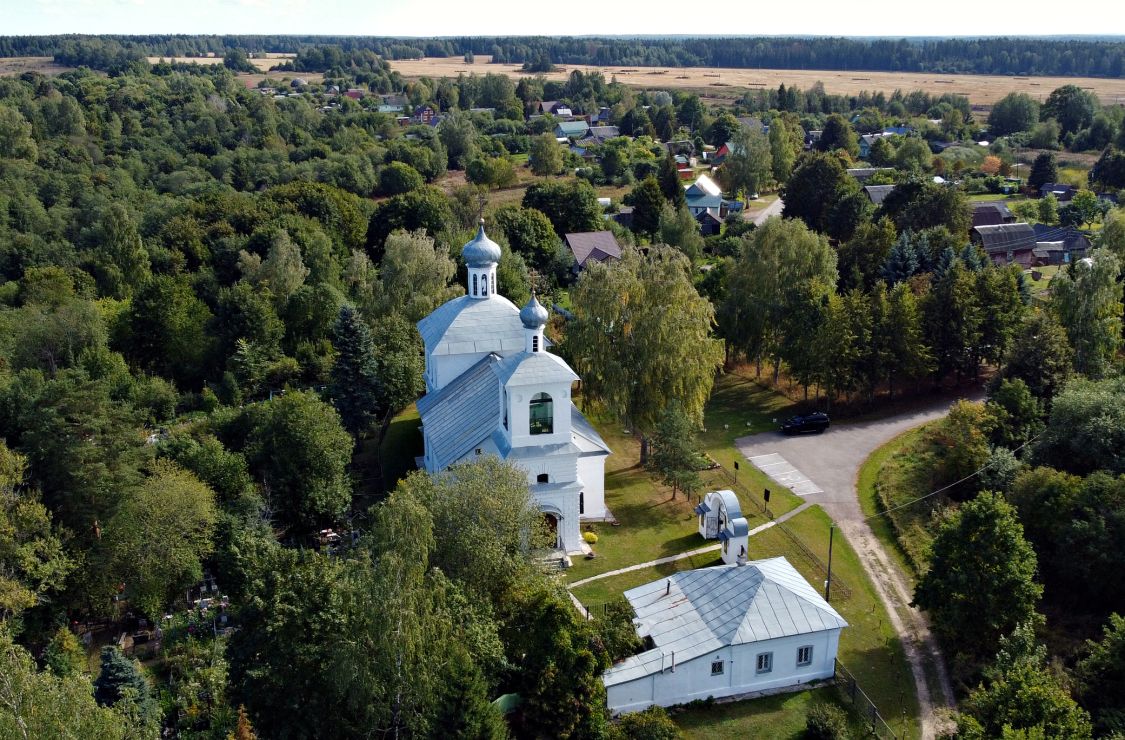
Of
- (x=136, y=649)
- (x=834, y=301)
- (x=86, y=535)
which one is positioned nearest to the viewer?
(x=136, y=649)

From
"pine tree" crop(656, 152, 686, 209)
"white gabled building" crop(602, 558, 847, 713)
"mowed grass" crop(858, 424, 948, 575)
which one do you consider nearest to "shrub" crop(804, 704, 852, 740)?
"white gabled building" crop(602, 558, 847, 713)

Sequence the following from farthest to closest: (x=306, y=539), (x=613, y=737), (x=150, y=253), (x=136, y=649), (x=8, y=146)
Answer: (x=8, y=146) → (x=150, y=253) → (x=306, y=539) → (x=136, y=649) → (x=613, y=737)

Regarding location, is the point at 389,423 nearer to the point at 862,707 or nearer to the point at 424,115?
the point at 862,707

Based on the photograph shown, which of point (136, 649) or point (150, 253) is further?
point (150, 253)

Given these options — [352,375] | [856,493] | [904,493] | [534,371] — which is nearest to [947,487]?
[904,493]

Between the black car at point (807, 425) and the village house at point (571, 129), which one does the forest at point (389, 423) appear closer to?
the black car at point (807, 425)

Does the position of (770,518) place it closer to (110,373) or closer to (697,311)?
(697,311)

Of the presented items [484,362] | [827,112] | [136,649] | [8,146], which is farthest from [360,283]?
[827,112]
